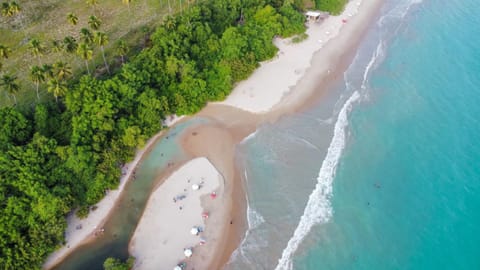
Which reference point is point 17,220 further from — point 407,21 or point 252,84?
point 407,21

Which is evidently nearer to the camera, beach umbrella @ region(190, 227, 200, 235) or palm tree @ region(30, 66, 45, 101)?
beach umbrella @ region(190, 227, 200, 235)

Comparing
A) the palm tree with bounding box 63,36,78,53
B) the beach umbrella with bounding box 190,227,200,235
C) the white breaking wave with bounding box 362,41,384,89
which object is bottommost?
the beach umbrella with bounding box 190,227,200,235

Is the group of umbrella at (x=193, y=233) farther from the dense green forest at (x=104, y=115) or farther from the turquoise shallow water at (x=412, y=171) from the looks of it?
the turquoise shallow water at (x=412, y=171)

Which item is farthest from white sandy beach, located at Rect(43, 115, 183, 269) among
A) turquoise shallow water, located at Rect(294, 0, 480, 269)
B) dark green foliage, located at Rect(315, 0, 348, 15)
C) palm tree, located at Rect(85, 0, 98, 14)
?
dark green foliage, located at Rect(315, 0, 348, 15)

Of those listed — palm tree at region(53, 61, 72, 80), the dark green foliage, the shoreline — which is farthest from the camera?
the dark green foliage

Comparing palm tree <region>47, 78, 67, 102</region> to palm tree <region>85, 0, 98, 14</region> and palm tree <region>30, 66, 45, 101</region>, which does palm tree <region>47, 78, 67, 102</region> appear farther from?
palm tree <region>85, 0, 98, 14</region>

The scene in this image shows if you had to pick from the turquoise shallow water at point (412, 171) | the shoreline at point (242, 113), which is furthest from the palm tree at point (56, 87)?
the turquoise shallow water at point (412, 171)
